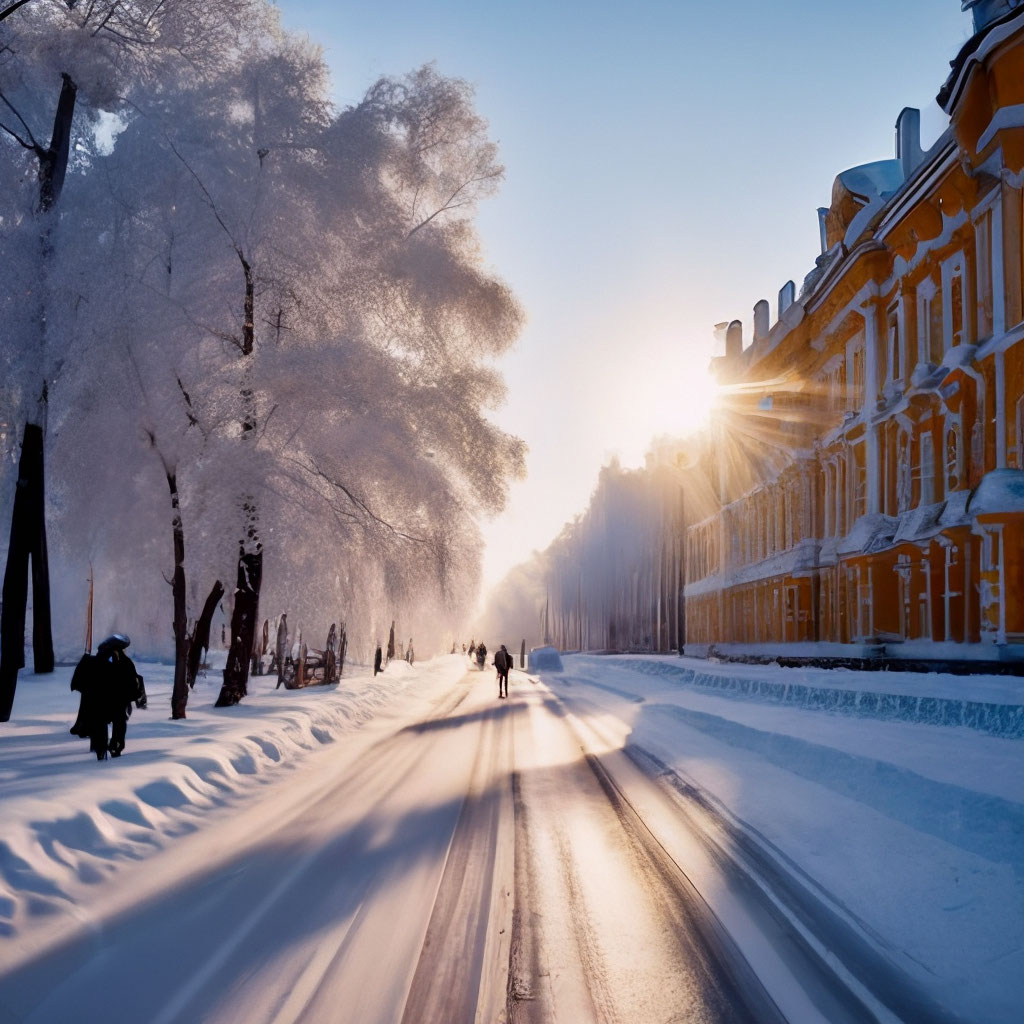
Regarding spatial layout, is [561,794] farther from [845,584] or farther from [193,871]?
[845,584]

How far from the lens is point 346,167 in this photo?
17859 millimetres

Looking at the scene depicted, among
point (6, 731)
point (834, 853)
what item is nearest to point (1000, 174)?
point (834, 853)

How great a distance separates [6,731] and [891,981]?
525 inches

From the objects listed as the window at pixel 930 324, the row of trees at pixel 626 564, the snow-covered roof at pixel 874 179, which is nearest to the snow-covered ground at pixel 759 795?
the window at pixel 930 324

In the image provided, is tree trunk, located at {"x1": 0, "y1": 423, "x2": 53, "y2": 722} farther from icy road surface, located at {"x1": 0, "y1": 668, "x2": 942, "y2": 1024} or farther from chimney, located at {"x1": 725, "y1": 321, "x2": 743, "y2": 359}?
chimney, located at {"x1": 725, "y1": 321, "x2": 743, "y2": 359}

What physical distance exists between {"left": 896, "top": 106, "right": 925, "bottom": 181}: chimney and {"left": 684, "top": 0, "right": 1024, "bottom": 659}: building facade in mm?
68

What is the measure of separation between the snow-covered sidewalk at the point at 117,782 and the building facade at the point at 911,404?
13236mm

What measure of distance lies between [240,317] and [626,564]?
7058 centimetres

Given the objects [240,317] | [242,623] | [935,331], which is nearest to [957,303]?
[935,331]

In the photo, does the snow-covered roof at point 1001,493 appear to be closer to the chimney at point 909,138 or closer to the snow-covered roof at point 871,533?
the snow-covered roof at point 871,533

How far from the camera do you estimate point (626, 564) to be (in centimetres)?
8644

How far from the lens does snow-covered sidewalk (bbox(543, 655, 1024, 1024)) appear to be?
5.38m

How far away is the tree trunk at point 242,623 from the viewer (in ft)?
58.2

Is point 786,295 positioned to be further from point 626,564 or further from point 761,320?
point 626,564
